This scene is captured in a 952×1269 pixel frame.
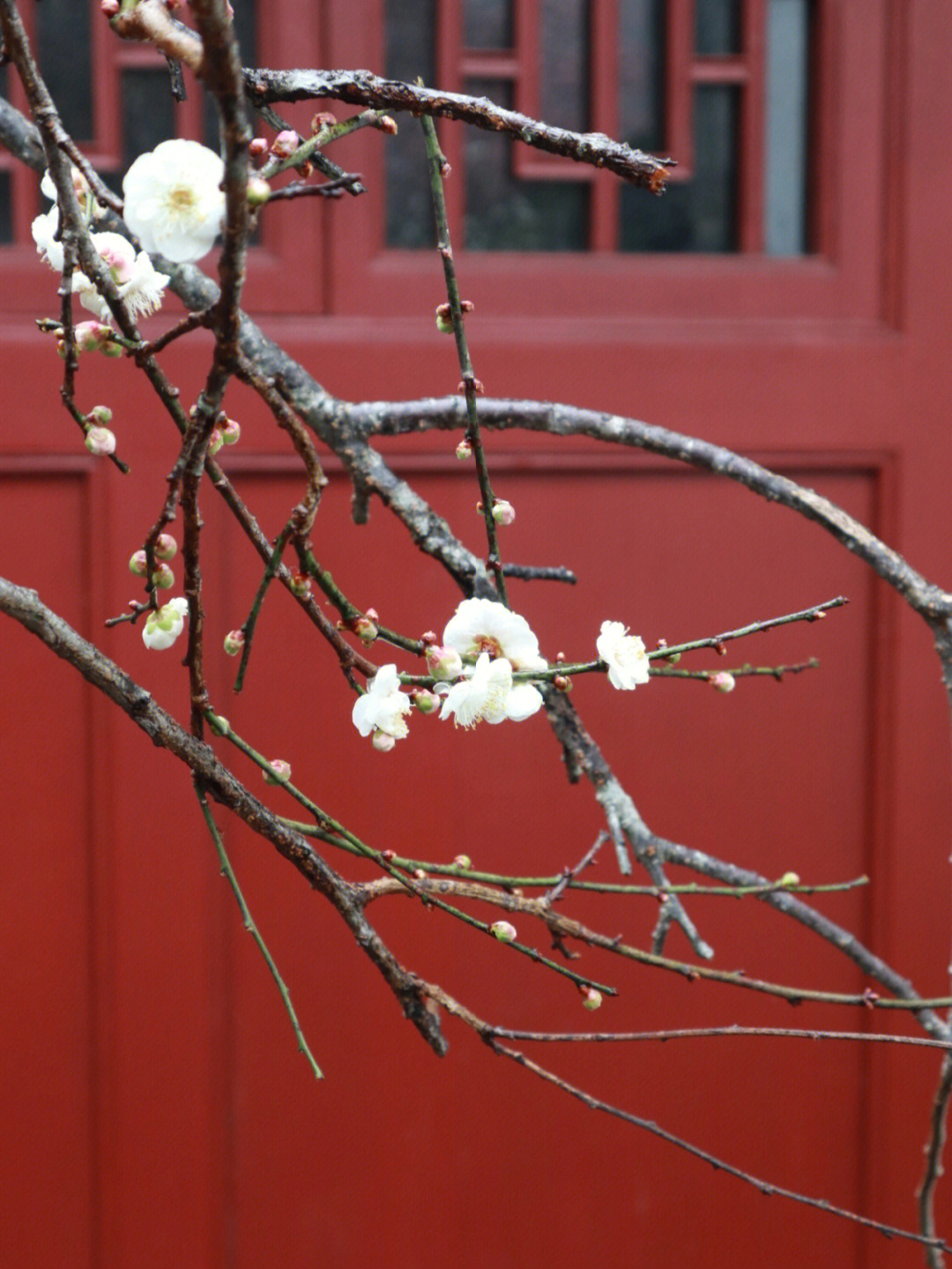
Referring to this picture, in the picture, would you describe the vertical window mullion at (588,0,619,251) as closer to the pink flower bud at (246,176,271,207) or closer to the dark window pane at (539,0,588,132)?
the dark window pane at (539,0,588,132)

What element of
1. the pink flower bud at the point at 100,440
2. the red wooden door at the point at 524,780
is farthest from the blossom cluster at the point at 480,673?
the red wooden door at the point at 524,780

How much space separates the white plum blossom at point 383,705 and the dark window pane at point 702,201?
0.94 metres

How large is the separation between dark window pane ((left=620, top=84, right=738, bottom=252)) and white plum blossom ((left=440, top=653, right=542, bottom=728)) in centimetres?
94

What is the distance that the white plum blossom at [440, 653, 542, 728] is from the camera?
0.49 meters

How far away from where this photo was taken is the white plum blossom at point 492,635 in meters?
0.52

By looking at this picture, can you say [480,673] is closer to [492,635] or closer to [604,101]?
[492,635]

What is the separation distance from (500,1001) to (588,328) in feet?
2.21

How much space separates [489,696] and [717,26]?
1.07 meters

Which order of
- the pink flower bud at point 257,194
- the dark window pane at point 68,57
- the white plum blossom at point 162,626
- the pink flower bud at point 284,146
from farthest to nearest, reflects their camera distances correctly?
1. the dark window pane at point 68,57
2. the white plum blossom at point 162,626
3. the pink flower bud at point 284,146
4. the pink flower bud at point 257,194

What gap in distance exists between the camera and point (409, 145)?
4.25ft

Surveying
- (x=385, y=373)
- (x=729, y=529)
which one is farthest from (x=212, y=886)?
(x=729, y=529)

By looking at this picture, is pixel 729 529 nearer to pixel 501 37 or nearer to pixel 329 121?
pixel 501 37

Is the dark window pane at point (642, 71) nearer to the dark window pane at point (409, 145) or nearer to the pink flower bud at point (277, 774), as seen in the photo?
the dark window pane at point (409, 145)

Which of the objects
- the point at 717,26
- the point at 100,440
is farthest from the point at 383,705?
the point at 717,26
